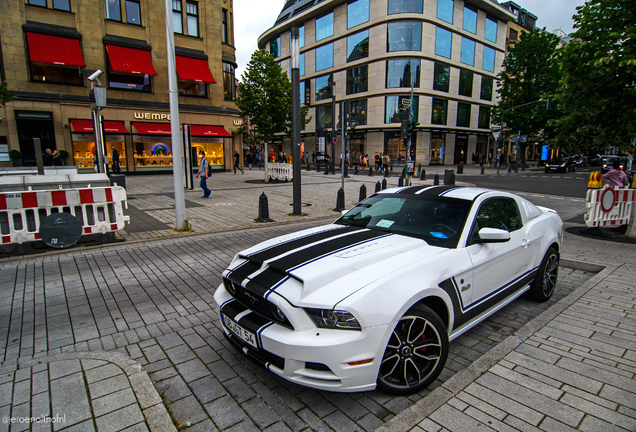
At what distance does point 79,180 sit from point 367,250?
726cm

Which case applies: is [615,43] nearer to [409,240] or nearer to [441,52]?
[409,240]

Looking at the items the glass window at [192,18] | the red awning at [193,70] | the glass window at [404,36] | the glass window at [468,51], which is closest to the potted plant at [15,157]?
the red awning at [193,70]

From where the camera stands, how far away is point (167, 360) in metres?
3.17

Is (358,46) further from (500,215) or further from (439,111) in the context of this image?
(500,215)

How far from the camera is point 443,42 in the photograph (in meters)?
40.8

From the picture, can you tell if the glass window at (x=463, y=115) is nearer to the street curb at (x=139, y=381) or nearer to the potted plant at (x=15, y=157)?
the potted plant at (x=15, y=157)

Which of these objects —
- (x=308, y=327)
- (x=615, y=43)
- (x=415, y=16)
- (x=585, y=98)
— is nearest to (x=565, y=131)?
(x=585, y=98)

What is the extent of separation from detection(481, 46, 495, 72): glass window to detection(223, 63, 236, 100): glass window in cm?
3524

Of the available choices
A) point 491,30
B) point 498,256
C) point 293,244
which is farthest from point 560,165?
point 293,244

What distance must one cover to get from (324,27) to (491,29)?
74.2 ft

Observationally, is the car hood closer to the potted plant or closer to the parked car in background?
the potted plant

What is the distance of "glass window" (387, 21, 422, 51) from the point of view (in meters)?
38.7

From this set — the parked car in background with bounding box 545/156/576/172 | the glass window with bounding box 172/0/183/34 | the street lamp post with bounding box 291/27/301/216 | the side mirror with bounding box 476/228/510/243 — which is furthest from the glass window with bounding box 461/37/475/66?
the side mirror with bounding box 476/228/510/243

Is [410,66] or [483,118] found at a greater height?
[410,66]
